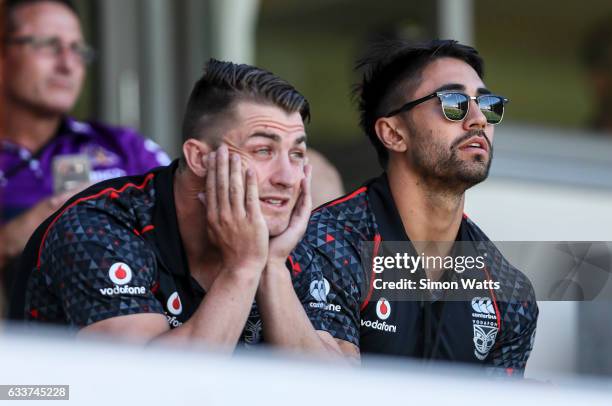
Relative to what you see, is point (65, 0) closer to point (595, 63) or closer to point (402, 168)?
point (402, 168)

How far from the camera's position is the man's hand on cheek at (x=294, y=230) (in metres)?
2.86

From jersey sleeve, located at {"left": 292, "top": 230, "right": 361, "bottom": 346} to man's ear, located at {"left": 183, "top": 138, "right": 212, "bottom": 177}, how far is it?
12.3 inches

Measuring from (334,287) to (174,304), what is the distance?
15.4 inches

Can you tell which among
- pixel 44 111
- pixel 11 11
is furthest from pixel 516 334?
pixel 11 11

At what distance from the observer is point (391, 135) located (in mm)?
3244

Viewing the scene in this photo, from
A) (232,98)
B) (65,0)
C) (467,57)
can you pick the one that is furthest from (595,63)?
(232,98)

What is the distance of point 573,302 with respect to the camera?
3.12 m

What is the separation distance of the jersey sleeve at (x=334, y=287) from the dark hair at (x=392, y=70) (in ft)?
1.31

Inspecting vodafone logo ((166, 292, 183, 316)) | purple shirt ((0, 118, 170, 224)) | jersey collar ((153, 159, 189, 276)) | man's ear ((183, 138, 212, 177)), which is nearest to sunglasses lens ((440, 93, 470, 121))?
man's ear ((183, 138, 212, 177))

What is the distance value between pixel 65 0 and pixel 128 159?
77cm

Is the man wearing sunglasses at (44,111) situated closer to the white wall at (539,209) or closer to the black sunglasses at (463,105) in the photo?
the white wall at (539,209)

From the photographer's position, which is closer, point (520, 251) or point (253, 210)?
point (253, 210)

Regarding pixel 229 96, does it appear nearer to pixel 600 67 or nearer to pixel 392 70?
pixel 392 70

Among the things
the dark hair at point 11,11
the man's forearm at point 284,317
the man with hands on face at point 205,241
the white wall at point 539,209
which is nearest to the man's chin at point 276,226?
the man with hands on face at point 205,241
